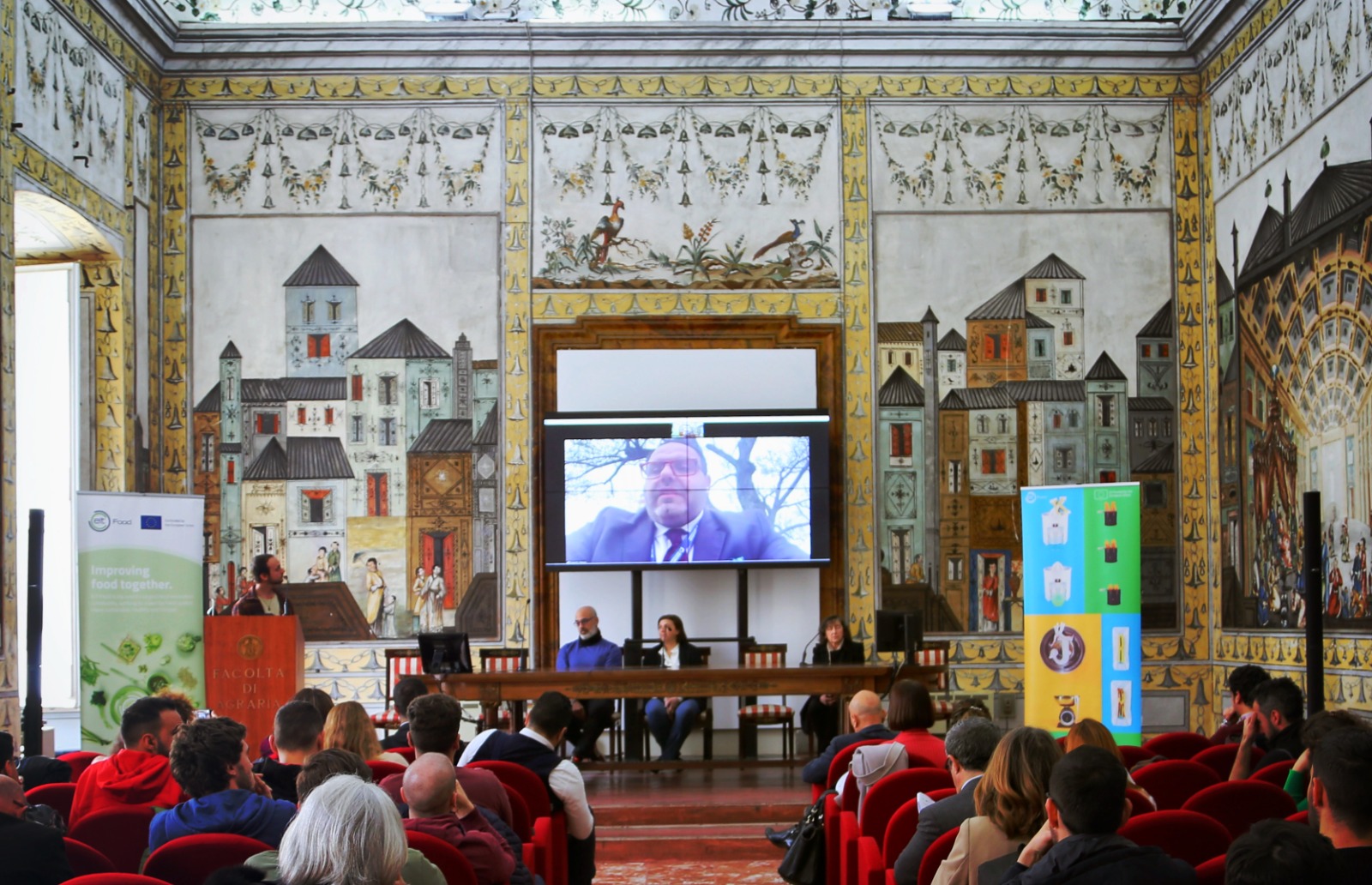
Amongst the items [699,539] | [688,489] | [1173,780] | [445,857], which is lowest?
[1173,780]

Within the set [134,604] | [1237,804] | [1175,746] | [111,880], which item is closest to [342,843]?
[111,880]

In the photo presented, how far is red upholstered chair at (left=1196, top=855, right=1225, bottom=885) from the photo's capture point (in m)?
3.42

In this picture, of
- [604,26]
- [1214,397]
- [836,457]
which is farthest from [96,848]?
[1214,397]

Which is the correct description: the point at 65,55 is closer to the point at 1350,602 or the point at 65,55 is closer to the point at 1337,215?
the point at 1337,215

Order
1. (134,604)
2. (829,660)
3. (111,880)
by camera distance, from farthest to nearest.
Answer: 1. (829,660)
2. (134,604)
3. (111,880)

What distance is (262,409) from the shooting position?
12500 mm

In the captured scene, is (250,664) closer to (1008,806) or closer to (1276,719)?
(1276,719)

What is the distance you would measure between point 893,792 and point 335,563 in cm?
815

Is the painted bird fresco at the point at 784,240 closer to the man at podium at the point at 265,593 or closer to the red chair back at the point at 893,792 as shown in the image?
the man at podium at the point at 265,593

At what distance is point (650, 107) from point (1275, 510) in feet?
20.1

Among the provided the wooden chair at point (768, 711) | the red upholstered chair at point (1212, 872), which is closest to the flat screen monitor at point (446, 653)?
the wooden chair at point (768, 711)

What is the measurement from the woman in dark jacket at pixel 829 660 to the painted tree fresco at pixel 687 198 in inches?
121

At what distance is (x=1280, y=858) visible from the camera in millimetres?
2480

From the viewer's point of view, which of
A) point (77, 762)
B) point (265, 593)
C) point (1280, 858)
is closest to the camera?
point (1280, 858)
